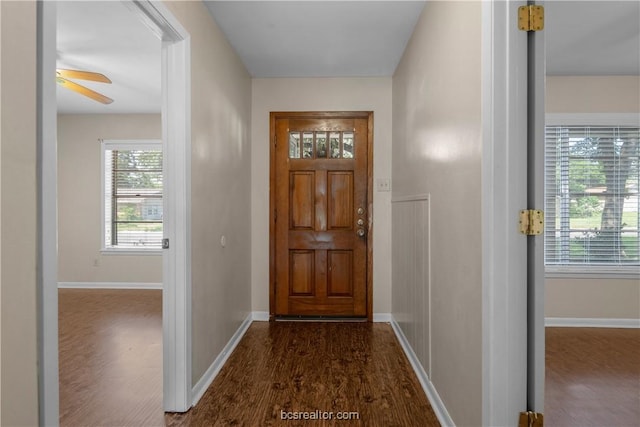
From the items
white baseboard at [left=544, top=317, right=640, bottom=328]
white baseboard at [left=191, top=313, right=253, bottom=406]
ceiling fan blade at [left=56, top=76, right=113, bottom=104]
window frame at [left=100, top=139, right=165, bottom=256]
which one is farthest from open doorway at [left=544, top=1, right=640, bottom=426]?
window frame at [left=100, top=139, right=165, bottom=256]

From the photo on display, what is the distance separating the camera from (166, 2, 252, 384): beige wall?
7.07ft

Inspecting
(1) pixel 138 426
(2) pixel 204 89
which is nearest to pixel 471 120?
(2) pixel 204 89

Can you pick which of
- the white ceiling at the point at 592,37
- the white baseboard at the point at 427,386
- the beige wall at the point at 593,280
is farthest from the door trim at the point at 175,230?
the beige wall at the point at 593,280

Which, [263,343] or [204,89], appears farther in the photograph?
[263,343]

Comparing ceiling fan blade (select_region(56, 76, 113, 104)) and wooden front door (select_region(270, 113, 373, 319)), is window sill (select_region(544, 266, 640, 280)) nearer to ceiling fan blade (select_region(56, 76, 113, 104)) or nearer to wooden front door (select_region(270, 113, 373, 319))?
wooden front door (select_region(270, 113, 373, 319))

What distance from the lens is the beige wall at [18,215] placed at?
0.91 metres

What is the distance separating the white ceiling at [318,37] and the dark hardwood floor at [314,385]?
92.8 inches

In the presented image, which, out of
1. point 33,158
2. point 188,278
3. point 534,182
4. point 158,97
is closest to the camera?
point 33,158

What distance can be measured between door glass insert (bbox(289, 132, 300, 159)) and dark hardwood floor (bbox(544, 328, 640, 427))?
273cm

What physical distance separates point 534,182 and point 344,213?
241cm

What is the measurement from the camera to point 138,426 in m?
1.84

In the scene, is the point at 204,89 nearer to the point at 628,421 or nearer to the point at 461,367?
the point at 461,367

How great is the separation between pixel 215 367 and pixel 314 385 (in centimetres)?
69

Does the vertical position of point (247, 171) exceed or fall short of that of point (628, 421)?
it exceeds it
